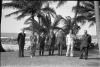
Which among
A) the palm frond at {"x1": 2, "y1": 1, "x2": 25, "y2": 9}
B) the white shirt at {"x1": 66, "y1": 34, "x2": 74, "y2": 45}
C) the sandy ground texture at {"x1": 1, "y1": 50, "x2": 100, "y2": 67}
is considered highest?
the palm frond at {"x1": 2, "y1": 1, "x2": 25, "y2": 9}

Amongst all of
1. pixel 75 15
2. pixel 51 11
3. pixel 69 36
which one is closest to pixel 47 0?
pixel 69 36

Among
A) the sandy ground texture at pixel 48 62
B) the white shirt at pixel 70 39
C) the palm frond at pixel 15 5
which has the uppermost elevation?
the palm frond at pixel 15 5

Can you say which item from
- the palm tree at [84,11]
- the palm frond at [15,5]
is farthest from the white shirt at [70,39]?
the palm tree at [84,11]

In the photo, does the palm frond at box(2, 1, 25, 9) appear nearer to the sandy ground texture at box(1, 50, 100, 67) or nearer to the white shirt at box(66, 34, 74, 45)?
the white shirt at box(66, 34, 74, 45)

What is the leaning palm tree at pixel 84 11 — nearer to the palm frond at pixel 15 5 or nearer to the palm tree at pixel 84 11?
the palm tree at pixel 84 11

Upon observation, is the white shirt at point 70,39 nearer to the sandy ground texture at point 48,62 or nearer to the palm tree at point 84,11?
the sandy ground texture at point 48,62

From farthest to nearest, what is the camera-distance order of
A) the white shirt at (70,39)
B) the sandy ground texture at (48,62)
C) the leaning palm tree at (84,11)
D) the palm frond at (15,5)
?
1. the leaning palm tree at (84,11)
2. the palm frond at (15,5)
3. the white shirt at (70,39)
4. the sandy ground texture at (48,62)

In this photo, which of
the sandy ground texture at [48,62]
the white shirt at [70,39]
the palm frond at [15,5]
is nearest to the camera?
the sandy ground texture at [48,62]

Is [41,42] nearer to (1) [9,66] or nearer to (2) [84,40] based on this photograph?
(2) [84,40]

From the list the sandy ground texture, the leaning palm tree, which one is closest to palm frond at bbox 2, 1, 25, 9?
the leaning palm tree

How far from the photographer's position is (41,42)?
17.0 meters

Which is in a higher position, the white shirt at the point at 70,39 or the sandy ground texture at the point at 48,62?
the white shirt at the point at 70,39

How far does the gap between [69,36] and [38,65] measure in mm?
4540

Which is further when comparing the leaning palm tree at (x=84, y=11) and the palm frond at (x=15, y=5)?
the leaning palm tree at (x=84, y=11)
